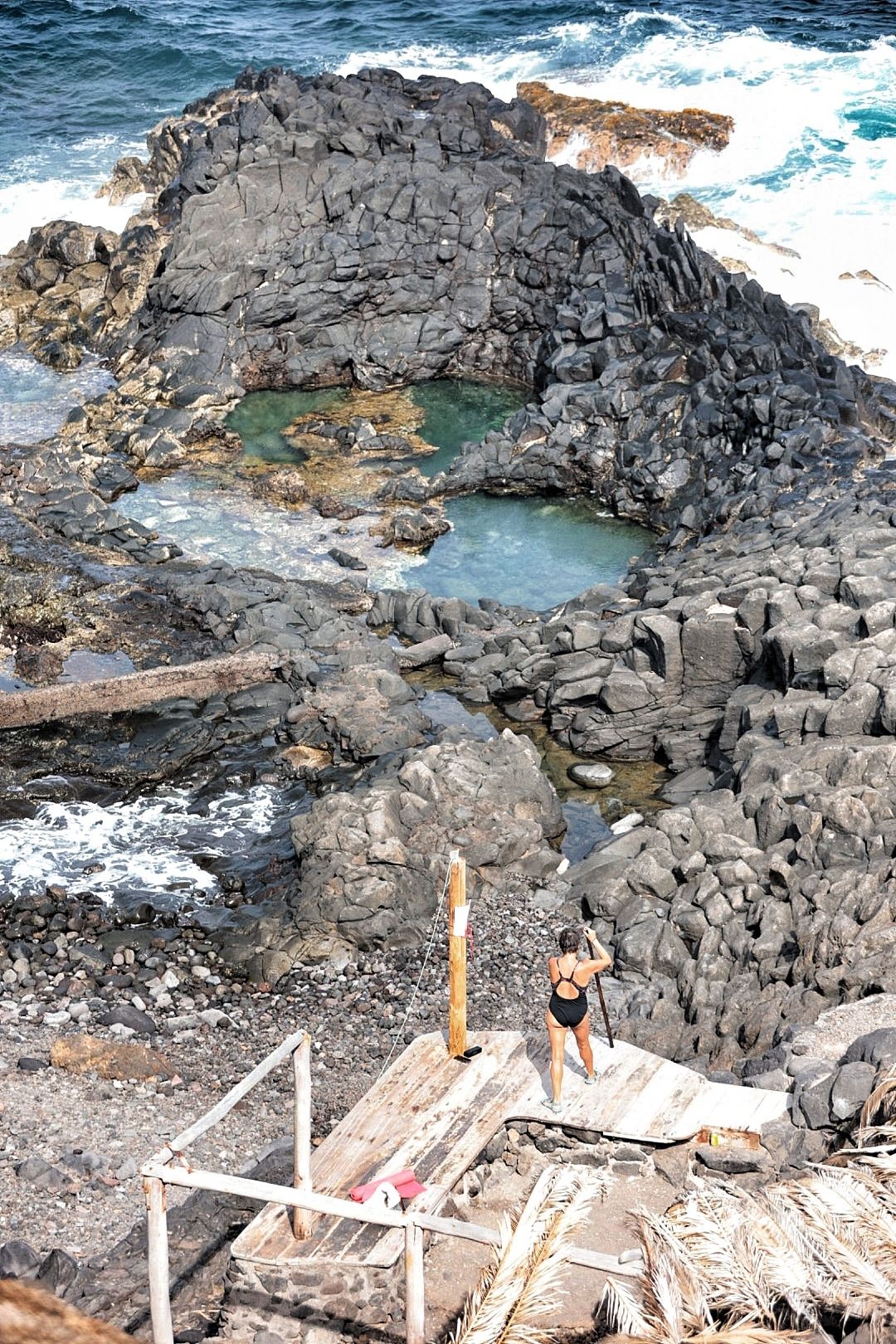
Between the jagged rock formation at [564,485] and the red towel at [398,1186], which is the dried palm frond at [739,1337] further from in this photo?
the jagged rock formation at [564,485]

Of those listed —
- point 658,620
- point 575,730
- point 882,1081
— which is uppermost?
point 882,1081

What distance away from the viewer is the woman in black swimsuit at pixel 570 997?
415 inches

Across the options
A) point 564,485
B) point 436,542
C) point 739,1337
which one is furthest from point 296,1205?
point 564,485

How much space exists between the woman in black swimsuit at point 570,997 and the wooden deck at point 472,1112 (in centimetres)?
27

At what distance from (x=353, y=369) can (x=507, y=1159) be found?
28.0 metres

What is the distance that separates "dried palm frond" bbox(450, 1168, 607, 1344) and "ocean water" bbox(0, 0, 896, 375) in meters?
29.4

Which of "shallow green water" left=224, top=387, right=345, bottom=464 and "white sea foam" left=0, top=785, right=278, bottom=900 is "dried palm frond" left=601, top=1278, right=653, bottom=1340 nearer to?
"white sea foam" left=0, top=785, right=278, bottom=900

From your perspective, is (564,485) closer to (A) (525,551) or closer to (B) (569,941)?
(A) (525,551)

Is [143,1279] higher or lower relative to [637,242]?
lower

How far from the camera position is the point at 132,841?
60.3ft

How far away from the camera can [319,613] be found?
949 inches

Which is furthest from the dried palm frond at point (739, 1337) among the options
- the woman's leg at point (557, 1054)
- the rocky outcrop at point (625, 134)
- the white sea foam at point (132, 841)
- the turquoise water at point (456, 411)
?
the rocky outcrop at point (625, 134)

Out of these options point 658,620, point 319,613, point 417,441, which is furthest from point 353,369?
point 658,620

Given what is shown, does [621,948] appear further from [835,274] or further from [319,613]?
[835,274]
